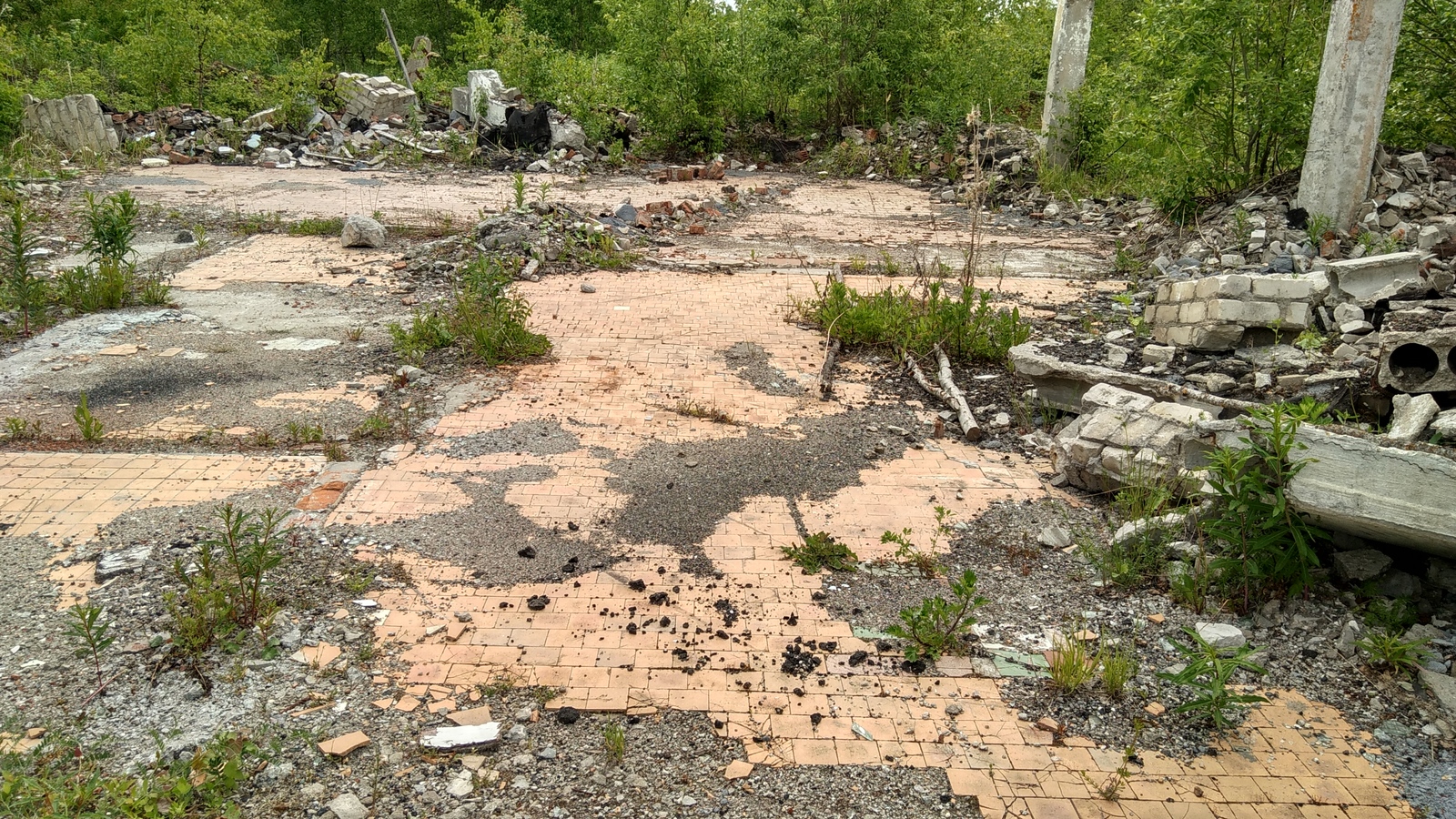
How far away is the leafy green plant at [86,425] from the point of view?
5043 mm

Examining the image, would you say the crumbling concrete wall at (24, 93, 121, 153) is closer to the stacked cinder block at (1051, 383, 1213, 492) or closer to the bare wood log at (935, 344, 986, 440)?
the bare wood log at (935, 344, 986, 440)

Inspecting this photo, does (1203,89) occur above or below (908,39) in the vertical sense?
below

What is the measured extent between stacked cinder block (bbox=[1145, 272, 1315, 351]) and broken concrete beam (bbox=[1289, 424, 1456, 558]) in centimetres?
257

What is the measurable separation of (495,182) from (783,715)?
12003 millimetres

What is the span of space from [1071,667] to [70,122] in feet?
54.1

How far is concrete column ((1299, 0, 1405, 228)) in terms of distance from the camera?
770cm

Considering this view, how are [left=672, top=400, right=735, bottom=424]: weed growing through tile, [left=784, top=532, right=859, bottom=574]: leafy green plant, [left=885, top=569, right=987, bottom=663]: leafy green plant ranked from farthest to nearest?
1. [left=672, top=400, right=735, bottom=424]: weed growing through tile
2. [left=784, top=532, right=859, bottom=574]: leafy green plant
3. [left=885, top=569, right=987, bottom=663]: leafy green plant

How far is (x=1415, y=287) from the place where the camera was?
567cm

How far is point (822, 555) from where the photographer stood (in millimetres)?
4145

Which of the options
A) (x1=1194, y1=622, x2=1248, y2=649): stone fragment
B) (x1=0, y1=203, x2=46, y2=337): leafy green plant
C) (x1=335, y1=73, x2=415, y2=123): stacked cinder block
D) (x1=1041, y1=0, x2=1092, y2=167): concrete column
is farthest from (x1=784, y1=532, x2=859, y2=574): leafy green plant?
(x1=335, y1=73, x2=415, y2=123): stacked cinder block

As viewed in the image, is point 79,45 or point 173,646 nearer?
point 173,646

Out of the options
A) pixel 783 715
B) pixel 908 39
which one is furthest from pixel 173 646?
pixel 908 39

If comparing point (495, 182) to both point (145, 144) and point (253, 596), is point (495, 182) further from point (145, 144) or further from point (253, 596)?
point (253, 596)

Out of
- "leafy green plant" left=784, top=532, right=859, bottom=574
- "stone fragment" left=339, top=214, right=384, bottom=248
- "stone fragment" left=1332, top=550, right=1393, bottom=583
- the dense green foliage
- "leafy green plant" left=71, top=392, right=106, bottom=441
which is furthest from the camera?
the dense green foliage
